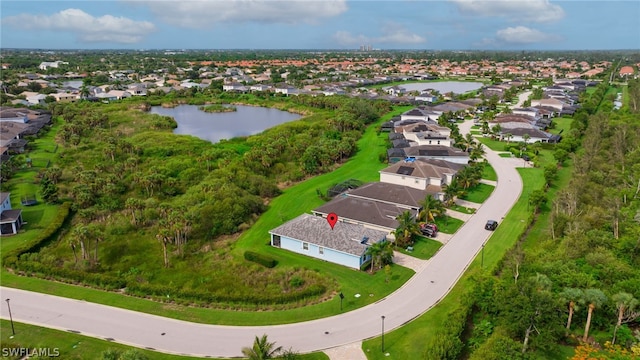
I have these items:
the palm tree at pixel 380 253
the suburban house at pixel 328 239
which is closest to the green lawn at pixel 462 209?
the suburban house at pixel 328 239

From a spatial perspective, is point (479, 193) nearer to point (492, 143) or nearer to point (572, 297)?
point (572, 297)

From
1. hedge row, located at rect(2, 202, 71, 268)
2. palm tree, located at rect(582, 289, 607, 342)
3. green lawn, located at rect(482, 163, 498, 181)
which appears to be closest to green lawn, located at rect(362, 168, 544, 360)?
palm tree, located at rect(582, 289, 607, 342)

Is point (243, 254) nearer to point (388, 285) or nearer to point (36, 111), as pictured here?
point (388, 285)

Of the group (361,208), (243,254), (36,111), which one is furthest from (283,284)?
(36,111)

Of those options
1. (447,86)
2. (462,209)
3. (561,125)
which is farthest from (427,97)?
(462,209)

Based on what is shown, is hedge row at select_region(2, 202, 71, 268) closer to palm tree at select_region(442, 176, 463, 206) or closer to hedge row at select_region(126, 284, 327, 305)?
hedge row at select_region(126, 284, 327, 305)

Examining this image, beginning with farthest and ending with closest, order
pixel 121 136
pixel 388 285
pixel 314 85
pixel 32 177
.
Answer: pixel 314 85
pixel 121 136
pixel 32 177
pixel 388 285
